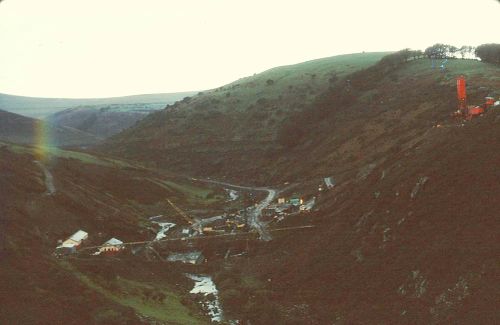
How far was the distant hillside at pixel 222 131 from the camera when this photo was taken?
152 m

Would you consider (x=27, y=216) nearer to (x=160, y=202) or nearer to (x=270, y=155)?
(x=160, y=202)

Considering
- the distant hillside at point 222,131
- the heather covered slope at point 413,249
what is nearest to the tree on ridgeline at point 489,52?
the distant hillside at point 222,131

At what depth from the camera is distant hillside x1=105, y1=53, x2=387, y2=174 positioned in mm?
151875

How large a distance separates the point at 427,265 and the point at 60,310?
90.8 feet

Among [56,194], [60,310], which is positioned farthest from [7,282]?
[56,194]

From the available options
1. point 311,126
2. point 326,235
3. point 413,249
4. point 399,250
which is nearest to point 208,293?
point 326,235

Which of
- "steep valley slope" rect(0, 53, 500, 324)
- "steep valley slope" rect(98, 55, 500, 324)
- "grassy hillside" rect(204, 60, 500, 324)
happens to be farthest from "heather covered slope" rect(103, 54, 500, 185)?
"grassy hillside" rect(204, 60, 500, 324)

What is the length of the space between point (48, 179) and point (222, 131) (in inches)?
3278

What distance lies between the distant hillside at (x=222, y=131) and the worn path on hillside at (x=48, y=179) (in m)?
→ 50.5

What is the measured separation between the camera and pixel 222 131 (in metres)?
171

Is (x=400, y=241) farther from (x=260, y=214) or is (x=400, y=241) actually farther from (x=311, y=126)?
(x=311, y=126)

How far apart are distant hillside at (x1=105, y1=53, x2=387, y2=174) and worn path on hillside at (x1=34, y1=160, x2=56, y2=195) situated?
5055 cm

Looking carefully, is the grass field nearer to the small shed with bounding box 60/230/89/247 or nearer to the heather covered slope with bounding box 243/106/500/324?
the heather covered slope with bounding box 243/106/500/324

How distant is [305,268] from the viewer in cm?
5222
